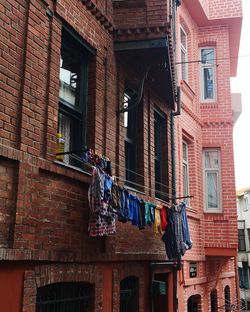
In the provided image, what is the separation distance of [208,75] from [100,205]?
9.83 m

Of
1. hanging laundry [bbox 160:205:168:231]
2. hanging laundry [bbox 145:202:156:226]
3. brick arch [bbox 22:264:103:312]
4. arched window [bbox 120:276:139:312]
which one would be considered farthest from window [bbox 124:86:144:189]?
brick arch [bbox 22:264:103:312]

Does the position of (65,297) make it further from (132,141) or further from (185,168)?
Answer: (185,168)

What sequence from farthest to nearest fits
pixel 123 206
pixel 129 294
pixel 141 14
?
1. pixel 141 14
2. pixel 129 294
3. pixel 123 206

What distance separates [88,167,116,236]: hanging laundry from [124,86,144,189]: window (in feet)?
8.40

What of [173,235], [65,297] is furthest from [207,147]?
[65,297]

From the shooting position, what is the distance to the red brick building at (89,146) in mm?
5035

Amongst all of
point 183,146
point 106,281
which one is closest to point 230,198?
point 183,146

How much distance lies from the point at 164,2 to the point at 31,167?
4306mm

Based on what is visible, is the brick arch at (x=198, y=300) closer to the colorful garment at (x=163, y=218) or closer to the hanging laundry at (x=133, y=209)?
the colorful garment at (x=163, y=218)

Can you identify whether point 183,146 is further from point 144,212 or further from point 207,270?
point 144,212

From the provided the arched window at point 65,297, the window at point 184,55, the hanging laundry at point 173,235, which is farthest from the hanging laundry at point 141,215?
the window at point 184,55

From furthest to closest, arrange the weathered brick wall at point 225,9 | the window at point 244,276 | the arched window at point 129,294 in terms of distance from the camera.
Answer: the window at point 244,276 → the weathered brick wall at point 225,9 → the arched window at point 129,294

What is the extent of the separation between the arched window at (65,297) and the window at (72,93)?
1.70 metres

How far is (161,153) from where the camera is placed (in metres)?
10.5
